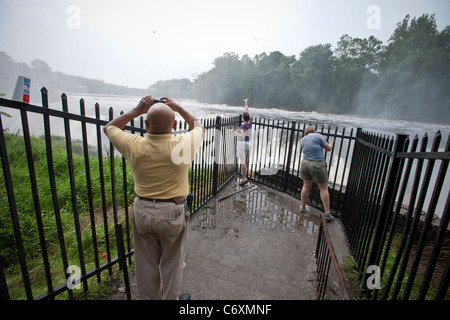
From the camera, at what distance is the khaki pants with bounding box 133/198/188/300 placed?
1.83 metres

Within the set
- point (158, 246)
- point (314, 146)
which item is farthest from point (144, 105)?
point (314, 146)

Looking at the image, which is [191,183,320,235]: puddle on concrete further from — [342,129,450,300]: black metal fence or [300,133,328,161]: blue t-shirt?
[300,133,328,161]: blue t-shirt

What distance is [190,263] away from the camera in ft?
9.77

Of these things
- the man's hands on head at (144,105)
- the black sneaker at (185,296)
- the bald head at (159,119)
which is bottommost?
the black sneaker at (185,296)

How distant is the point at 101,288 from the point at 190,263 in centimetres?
105

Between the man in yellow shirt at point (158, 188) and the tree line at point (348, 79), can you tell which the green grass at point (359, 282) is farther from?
the tree line at point (348, 79)

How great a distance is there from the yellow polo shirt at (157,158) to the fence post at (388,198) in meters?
2.07

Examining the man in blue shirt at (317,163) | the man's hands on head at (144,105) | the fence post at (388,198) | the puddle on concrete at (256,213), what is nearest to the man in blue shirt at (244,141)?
the puddle on concrete at (256,213)

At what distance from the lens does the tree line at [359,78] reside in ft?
113

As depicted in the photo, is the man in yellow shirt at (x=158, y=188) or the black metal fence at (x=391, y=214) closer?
the black metal fence at (x=391, y=214)

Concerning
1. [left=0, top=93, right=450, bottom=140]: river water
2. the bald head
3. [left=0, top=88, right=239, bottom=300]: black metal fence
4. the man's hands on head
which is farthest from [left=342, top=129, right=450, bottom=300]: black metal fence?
[left=0, top=93, right=450, bottom=140]: river water

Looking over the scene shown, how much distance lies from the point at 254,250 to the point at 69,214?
3.60 meters

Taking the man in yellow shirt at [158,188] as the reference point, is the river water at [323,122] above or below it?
below
